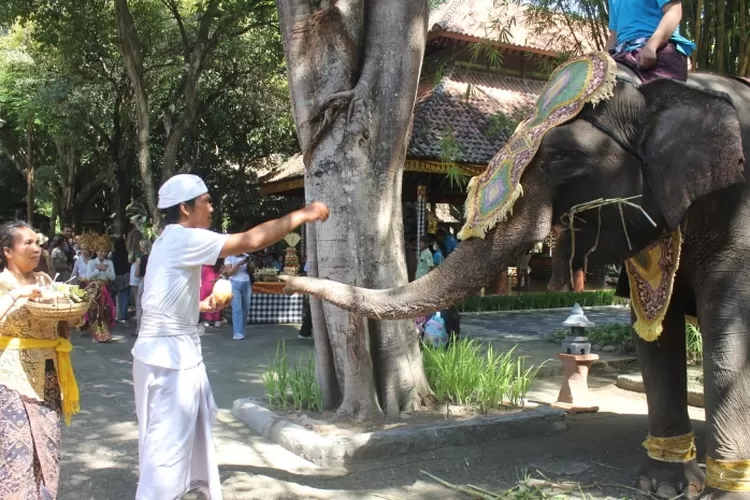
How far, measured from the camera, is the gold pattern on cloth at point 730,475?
10.9ft

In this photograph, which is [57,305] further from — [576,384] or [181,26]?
[181,26]

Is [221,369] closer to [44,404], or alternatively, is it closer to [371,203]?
[371,203]

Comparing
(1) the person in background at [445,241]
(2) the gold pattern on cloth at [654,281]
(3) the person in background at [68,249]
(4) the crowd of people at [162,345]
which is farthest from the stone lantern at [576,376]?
(3) the person in background at [68,249]

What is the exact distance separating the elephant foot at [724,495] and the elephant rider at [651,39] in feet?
6.79

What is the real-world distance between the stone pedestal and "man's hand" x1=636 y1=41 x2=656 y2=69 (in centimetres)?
317

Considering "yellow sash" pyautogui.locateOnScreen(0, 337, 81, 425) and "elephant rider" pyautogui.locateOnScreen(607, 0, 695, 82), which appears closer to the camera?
"elephant rider" pyautogui.locateOnScreen(607, 0, 695, 82)

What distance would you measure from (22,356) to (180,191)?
1199 mm

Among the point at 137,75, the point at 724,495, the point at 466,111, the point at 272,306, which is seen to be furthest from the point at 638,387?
the point at 137,75

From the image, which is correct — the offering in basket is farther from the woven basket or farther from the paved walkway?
the paved walkway

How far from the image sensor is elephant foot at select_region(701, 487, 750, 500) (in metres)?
3.32

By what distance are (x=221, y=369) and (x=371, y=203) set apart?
13.7ft

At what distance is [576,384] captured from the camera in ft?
20.5

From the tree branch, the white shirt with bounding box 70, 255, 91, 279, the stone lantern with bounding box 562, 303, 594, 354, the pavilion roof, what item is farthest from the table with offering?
the stone lantern with bounding box 562, 303, 594, 354

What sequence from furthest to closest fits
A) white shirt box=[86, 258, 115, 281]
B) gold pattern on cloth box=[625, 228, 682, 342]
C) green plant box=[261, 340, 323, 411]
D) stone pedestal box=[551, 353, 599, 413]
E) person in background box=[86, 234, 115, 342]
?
white shirt box=[86, 258, 115, 281] → person in background box=[86, 234, 115, 342] → stone pedestal box=[551, 353, 599, 413] → green plant box=[261, 340, 323, 411] → gold pattern on cloth box=[625, 228, 682, 342]
